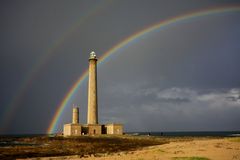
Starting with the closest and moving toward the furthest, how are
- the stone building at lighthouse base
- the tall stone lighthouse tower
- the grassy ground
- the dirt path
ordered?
the dirt path
the grassy ground
the stone building at lighthouse base
the tall stone lighthouse tower

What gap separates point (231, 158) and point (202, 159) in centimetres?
203

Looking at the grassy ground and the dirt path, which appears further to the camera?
the grassy ground

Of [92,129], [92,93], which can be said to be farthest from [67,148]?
[92,93]

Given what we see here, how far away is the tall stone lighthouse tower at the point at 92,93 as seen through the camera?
76125 millimetres

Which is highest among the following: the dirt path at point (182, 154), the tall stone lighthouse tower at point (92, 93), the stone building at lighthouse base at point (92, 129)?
the tall stone lighthouse tower at point (92, 93)

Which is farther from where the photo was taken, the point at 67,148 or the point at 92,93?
the point at 92,93

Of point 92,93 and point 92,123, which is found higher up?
point 92,93

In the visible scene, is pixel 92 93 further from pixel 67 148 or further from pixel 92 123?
pixel 67 148

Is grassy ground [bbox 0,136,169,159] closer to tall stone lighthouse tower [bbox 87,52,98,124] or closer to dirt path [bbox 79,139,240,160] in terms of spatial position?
dirt path [bbox 79,139,240,160]

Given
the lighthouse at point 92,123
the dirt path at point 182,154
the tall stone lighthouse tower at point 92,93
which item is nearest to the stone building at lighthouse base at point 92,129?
the lighthouse at point 92,123

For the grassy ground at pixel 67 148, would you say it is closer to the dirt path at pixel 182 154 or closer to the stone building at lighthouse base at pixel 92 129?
the dirt path at pixel 182 154

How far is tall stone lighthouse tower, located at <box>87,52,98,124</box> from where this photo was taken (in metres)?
76.1

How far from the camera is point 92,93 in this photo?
77.9 metres

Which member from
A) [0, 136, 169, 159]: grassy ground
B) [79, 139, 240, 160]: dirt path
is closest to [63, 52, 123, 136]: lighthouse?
[0, 136, 169, 159]: grassy ground
